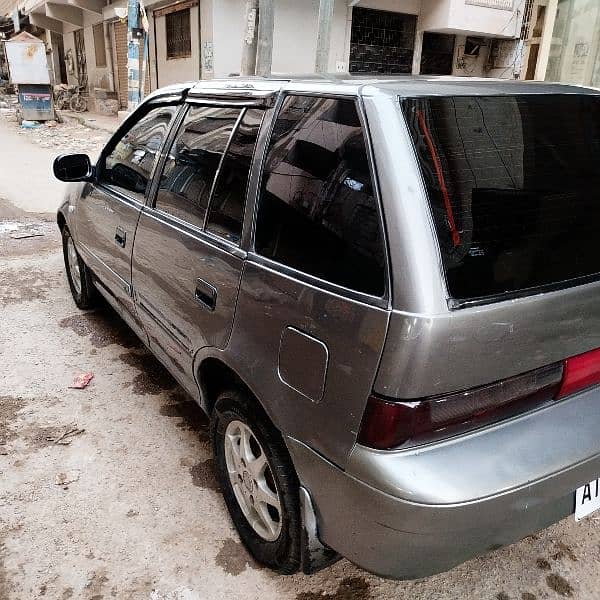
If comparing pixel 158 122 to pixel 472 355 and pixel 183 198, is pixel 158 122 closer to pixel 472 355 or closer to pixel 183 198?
pixel 183 198

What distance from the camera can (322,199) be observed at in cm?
164

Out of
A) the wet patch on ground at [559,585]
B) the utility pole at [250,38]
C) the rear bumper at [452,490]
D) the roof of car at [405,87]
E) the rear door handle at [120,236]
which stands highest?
the utility pole at [250,38]

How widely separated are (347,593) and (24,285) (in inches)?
158

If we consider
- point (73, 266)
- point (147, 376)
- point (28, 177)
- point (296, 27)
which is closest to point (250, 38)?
point (296, 27)

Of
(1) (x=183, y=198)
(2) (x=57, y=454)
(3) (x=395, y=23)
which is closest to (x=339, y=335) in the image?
(1) (x=183, y=198)

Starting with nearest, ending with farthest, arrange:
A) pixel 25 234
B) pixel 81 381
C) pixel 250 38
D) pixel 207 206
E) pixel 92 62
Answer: pixel 207 206
pixel 81 381
pixel 25 234
pixel 250 38
pixel 92 62

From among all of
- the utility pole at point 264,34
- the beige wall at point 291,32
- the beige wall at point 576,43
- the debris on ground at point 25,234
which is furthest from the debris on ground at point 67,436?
the beige wall at point 576,43

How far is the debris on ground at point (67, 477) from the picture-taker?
2471 millimetres

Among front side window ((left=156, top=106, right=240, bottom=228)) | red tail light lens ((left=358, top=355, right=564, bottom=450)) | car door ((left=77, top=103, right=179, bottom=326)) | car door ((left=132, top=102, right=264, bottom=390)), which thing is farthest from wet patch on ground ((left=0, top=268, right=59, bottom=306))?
red tail light lens ((left=358, top=355, right=564, bottom=450))

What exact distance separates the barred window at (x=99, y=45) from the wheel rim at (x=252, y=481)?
69.3 ft

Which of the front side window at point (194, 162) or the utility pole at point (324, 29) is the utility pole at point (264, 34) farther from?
the front side window at point (194, 162)

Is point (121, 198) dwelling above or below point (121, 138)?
below

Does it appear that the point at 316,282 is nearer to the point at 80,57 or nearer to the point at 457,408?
the point at 457,408

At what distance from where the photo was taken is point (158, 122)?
2814 millimetres
